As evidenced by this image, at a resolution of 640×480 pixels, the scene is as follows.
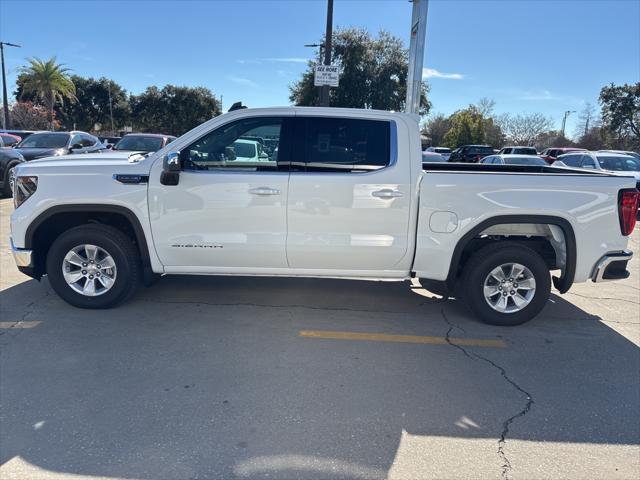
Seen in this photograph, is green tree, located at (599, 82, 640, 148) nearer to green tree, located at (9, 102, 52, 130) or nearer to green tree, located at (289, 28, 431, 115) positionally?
green tree, located at (289, 28, 431, 115)

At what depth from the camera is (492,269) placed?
15.2 ft

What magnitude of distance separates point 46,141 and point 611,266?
14144 mm

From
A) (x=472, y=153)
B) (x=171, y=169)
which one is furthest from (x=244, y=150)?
(x=472, y=153)

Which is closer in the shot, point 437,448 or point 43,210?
point 437,448

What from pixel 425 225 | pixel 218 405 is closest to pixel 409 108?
pixel 425 225

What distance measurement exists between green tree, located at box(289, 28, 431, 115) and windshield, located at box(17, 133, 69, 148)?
1840 cm

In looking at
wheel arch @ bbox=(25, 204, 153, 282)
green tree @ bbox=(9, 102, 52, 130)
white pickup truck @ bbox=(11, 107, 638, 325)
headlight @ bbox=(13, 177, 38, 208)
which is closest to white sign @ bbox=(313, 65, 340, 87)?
white pickup truck @ bbox=(11, 107, 638, 325)

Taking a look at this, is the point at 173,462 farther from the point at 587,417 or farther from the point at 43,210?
the point at 43,210

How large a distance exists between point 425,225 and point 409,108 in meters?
4.64

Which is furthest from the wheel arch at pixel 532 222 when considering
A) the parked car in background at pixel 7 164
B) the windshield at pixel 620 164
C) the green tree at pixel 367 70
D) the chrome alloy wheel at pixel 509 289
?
the green tree at pixel 367 70

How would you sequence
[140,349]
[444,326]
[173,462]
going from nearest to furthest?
[173,462]
[140,349]
[444,326]

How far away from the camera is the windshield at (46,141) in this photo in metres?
13.4

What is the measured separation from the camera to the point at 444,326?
4.71m

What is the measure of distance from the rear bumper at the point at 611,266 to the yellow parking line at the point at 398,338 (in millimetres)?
1174
